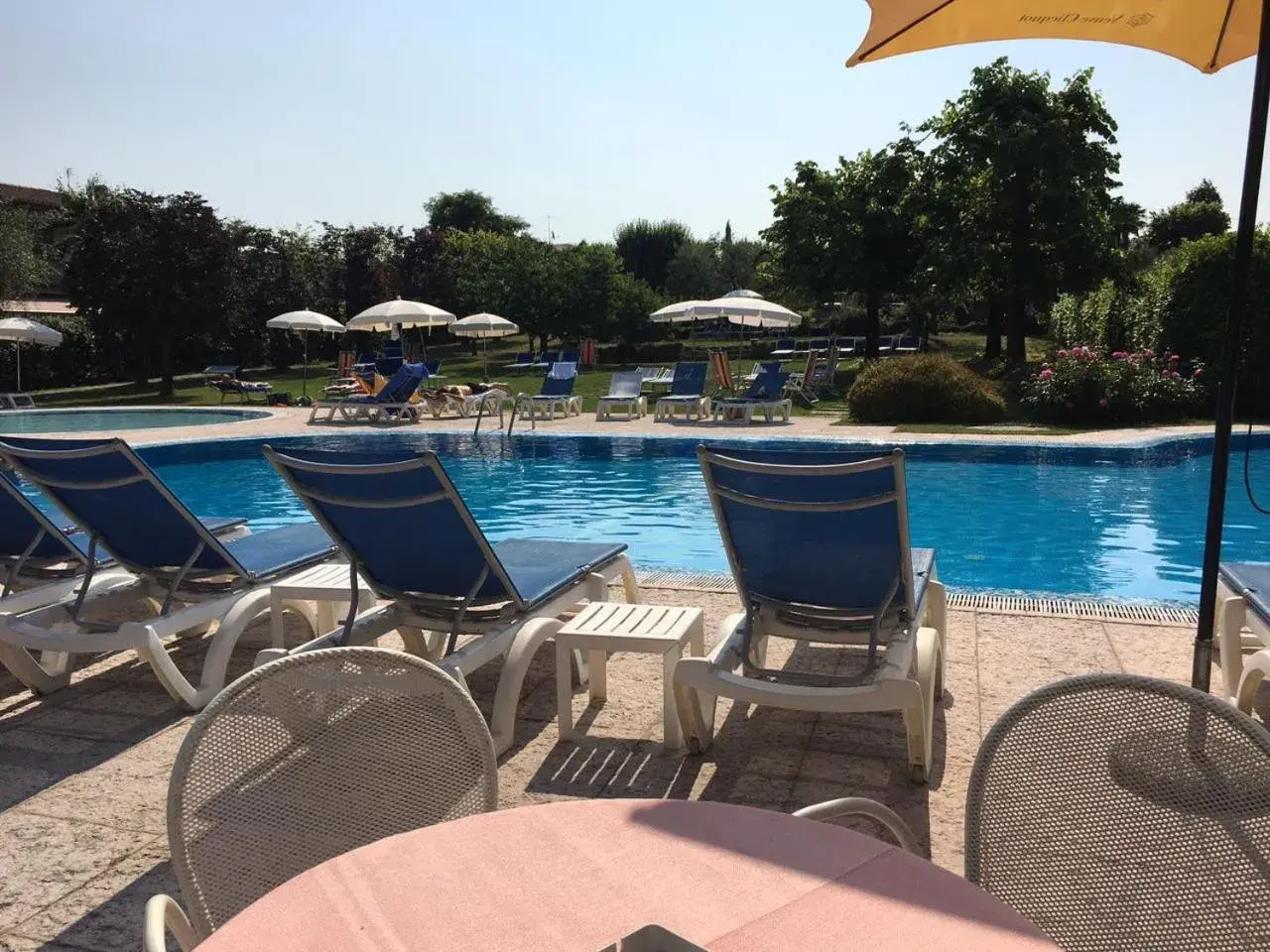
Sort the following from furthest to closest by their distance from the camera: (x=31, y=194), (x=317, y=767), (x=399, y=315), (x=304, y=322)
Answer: (x=31, y=194)
(x=304, y=322)
(x=399, y=315)
(x=317, y=767)

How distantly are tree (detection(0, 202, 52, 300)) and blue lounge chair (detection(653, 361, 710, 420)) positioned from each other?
69.6 ft

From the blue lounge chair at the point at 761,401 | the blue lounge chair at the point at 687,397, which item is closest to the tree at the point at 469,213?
the blue lounge chair at the point at 687,397

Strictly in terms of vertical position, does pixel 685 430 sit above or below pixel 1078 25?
below

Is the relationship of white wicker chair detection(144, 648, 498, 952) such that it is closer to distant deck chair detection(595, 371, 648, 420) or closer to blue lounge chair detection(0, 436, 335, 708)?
blue lounge chair detection(0, 436, 335, 708)

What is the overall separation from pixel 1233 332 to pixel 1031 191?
20374mm

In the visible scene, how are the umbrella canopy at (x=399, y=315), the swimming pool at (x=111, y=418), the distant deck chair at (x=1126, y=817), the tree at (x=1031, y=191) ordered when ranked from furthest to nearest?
the umbrella canopy at (x=399, y=315) → the tree at (x=1031, y=191) → the swimming pool at (x=111, y=418) → the distant deck chair at (x=1126, y=817)

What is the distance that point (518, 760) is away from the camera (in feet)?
11.3

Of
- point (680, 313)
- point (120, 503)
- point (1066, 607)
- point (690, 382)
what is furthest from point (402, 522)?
point (680, 313)

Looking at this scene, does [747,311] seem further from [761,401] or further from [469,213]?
[469,213]

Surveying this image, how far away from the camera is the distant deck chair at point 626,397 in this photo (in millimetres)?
18109

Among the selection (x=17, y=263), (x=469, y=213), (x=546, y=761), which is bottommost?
(x=546, y=761)

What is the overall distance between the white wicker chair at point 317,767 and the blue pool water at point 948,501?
5410 mm

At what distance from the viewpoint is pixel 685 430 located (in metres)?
15.4

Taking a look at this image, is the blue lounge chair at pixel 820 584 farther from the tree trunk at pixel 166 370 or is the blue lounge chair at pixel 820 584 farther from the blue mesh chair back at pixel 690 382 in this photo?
the tree trunk at pixel 166 370
